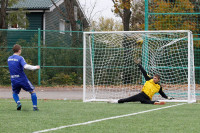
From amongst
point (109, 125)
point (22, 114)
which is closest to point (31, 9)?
point (22, 114)

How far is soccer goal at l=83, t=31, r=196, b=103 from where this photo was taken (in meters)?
13.1

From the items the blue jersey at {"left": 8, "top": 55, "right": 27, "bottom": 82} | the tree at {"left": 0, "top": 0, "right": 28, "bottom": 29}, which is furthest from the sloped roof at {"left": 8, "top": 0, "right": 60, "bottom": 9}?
the blue jersey at {"left": 8, "top": 55, "right": 27, "bottom": 82}

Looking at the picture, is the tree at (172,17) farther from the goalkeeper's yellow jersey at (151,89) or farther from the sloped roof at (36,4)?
the sloped roof at (36,4)

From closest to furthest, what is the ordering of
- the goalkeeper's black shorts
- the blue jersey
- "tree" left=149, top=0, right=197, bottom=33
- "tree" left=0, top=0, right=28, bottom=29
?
1. the blue jersey
2. the goalkeeper's black shorts
3. "tree" left=149, top=0, right=197, bottom=33
4. "tree" left=0, top=0, right=28, bottom=29

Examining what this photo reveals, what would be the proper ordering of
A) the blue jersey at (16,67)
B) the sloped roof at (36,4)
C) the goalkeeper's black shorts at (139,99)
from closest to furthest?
the blue jersey at (16,67)
the goalkeeper's black shorts at (139,99)
the sloped roof at (36,4)

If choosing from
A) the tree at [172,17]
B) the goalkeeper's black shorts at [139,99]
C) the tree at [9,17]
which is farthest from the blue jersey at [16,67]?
the tree at [9,17]

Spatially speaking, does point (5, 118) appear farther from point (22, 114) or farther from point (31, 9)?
point (31, 9)

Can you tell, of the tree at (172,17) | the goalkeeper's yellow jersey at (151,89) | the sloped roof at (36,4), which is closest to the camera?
the goalkeeper's yellow jersey at (151,89)

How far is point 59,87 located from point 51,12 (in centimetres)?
1380

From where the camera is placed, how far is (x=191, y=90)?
12.5 m

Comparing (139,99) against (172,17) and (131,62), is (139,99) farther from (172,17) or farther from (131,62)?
(131,62)

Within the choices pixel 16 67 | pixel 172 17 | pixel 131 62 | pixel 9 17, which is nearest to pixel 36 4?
pixel 9 17

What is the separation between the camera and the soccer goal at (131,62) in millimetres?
13070

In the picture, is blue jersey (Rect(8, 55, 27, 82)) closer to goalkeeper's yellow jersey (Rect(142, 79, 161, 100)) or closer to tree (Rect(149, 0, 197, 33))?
goalkeeper's yellow jersey (Rect(142, 79, 161, 100))
